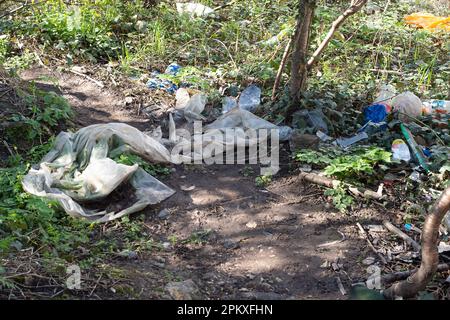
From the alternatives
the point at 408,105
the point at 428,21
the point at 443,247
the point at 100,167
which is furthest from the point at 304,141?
the point at 428,21

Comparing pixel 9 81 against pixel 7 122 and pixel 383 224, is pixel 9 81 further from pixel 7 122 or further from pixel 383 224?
pixel 383 224

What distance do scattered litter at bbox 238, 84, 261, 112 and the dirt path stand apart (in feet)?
2.91

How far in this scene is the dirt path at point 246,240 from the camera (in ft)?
10.6

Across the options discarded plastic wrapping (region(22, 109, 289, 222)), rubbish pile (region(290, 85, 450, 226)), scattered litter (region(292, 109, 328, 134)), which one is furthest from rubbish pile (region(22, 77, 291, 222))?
rubbish pile (region(290, 85, 450, 226))

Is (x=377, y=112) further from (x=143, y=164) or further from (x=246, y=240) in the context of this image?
(x=143, y=164)

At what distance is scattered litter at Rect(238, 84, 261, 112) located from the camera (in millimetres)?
5320

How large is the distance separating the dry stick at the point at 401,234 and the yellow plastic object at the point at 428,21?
398 centimetres

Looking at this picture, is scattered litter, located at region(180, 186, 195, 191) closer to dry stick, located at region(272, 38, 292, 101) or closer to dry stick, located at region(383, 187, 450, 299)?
dry stick, located at region(272, 38, 292, 101)

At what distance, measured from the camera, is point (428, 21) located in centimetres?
702

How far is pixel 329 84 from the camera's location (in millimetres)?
5340

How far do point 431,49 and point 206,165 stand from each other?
336 cm

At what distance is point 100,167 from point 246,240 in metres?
1.14

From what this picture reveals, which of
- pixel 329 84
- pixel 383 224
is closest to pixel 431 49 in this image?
pixel 329 84

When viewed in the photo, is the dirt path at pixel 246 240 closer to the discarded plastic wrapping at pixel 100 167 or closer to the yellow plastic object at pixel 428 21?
the discarded plastic wrapping at pixel 100 167
